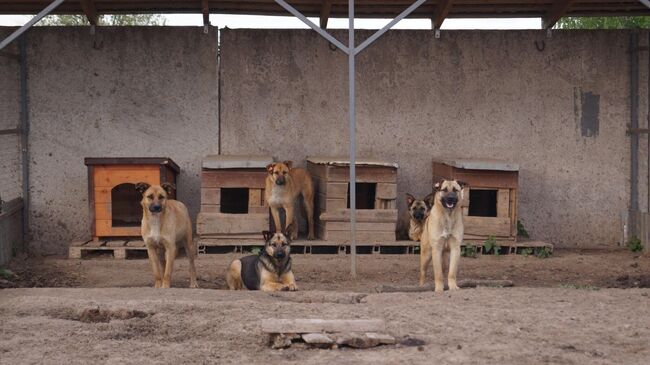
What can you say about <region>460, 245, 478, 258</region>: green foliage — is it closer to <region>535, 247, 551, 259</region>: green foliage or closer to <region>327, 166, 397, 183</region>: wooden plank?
<region>535, 247, 551, 259</region>: green foliage

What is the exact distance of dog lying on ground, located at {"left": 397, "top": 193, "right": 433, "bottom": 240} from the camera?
11.7m

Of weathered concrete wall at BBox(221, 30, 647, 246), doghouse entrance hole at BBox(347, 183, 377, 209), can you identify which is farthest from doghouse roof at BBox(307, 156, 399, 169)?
doghouse entrance hole at BBox(347, 183, 377, 209)

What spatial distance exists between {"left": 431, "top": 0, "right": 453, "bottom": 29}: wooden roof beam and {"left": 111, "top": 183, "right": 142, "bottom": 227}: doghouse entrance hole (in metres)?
5.05

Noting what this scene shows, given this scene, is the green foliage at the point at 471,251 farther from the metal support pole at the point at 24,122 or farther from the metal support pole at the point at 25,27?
the metal support pole at the point at 24,122

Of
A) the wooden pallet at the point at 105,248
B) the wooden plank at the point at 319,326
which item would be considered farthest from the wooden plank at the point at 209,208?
the wooden plank at the point at 319,326

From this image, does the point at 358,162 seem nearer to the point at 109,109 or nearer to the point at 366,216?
the point at 366,216

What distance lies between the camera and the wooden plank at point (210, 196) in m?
11.8

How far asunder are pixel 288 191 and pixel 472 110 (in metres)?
3.22

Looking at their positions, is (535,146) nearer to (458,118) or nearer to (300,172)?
(458,118)

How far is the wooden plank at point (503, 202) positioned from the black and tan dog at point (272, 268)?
3.84m

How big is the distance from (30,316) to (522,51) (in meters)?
8.67

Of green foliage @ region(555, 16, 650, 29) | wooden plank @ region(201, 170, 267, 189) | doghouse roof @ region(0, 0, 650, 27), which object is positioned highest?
green foliage @ region(555, 16, 650, 29)

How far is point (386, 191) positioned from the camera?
1194 centimetres

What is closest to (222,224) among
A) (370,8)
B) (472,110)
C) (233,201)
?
(233,201)
